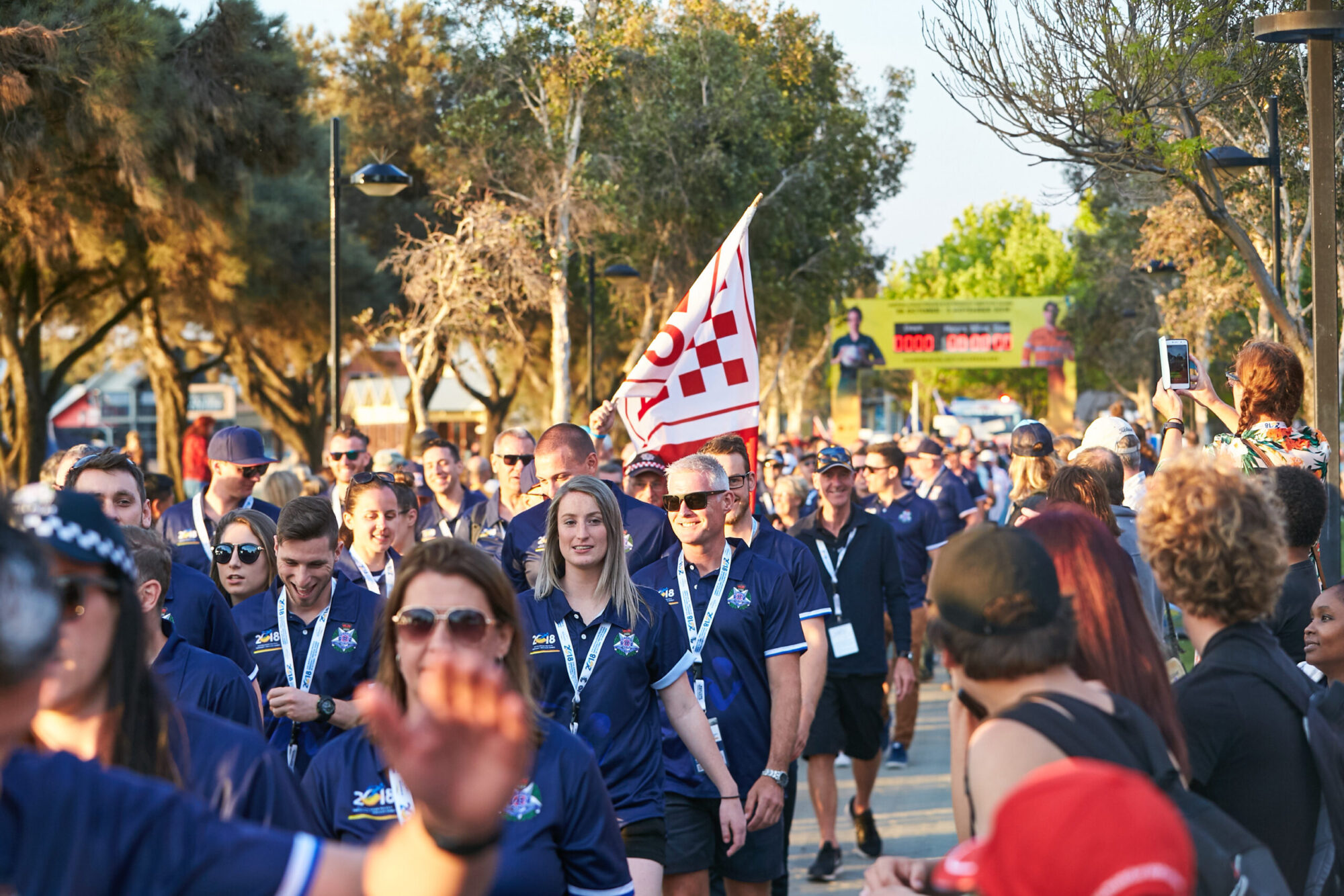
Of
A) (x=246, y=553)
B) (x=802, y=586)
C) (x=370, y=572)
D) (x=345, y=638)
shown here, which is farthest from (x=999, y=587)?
(x=370, y=572)

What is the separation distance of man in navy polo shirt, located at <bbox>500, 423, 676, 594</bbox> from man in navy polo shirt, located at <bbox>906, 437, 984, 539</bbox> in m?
6.38

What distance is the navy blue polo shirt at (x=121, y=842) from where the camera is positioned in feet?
5.64

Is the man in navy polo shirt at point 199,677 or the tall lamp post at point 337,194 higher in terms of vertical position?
the tall lamp post at point 337,194

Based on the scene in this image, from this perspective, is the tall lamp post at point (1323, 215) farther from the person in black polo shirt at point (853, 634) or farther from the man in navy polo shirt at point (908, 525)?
the man in navy polo shirt at point (908, 525)

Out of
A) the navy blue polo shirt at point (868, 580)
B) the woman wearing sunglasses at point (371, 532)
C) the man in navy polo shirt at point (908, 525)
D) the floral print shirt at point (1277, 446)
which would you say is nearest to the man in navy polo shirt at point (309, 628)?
the woman wearing sunglasses at point (371, 532)

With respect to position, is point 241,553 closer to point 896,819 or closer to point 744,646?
point 744,646

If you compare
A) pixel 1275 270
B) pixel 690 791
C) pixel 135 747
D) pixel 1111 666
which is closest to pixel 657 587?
pixel 690 791

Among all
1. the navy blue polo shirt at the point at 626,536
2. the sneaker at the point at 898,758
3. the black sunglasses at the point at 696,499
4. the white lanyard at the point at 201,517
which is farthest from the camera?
the sneaker at the point at 898,758

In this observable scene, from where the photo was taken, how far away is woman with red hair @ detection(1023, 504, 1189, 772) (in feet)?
9.12

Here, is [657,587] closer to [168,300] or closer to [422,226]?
[168,300]

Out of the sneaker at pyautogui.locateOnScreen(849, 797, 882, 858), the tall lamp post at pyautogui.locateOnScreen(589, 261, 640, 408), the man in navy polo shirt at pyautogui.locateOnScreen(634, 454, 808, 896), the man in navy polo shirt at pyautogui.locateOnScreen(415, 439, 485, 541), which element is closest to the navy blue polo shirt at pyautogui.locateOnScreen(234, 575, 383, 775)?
the man in navy polo shirt at pyautogui.locateOnScreen(634, 454, 808, 896)

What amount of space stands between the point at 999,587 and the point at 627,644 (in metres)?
2.48

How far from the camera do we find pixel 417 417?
27.7 m

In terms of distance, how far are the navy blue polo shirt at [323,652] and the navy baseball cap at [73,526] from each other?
276 cm
